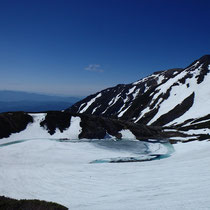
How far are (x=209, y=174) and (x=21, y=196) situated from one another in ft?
70.7

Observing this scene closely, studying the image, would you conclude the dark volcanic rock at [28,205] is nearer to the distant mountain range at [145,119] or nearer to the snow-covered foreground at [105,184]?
the snow-covered foreground at [105,184]

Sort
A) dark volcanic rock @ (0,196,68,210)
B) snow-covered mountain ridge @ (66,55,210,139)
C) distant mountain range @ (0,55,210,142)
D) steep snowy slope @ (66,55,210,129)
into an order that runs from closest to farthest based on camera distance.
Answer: dark volcanic rock @ (0,196,68,210)
distant mountain range @ (0,55,210,142)
snow-covered mountain ridge @ (66,55,210,139)
steep snowy slope @ (66,55,210,129)

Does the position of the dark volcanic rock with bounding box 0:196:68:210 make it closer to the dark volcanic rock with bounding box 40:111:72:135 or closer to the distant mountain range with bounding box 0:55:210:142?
the distant mountain range with bounding box 0:55:210:142

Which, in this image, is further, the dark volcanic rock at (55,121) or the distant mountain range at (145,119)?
the dark volcanic rock at (55,121)

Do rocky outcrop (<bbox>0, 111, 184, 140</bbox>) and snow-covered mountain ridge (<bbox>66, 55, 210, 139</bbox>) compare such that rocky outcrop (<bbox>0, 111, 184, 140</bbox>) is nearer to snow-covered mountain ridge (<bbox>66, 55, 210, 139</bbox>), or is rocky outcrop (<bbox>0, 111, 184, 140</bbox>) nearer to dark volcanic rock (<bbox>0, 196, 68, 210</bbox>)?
snow-covered mountain ridge (<bbox>66, 55, 210, 139</bbox>)

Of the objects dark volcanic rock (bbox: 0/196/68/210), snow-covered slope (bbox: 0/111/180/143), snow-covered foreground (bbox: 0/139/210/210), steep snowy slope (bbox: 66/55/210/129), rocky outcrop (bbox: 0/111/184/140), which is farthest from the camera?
steep snowy slope (bbox: 66/55/210/129)

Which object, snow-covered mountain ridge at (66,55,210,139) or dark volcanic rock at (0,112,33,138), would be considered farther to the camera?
snow-covered mountain ridge at (66,55,210,139)

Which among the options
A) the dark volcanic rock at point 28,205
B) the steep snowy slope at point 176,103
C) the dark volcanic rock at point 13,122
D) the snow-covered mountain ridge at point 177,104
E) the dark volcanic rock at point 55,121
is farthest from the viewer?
the steep snowy slope at point 176,103

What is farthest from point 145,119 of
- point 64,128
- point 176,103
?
point 64,128

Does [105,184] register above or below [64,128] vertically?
below

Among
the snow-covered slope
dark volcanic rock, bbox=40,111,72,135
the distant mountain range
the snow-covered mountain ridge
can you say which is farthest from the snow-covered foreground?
the snow-covered mountain ridge

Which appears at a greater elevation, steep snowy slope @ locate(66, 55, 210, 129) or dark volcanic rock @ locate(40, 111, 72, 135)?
steep snowy slope @ locate(66, 55, 210, 129)

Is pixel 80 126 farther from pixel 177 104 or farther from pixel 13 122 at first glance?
pixel 177 104

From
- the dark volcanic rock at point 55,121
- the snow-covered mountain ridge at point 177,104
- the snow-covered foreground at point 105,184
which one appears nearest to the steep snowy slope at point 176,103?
the snow-covered mountain ridge at point 177,104
